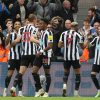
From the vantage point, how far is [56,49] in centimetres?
2022

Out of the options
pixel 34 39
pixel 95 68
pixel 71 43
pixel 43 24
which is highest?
pixel 43 24

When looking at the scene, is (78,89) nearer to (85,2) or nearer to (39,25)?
(39,25)

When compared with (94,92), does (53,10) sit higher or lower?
higher

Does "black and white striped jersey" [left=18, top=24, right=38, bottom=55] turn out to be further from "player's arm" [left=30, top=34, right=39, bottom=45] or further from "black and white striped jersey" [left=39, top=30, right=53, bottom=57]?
"black and white striped jersey" [left=39, top=30, right=53, bottom=57]

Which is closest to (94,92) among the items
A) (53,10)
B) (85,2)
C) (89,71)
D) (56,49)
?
(89,71)

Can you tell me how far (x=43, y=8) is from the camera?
21.0 meters

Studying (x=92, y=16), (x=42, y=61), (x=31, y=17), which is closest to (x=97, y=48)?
(x=42, y=61)

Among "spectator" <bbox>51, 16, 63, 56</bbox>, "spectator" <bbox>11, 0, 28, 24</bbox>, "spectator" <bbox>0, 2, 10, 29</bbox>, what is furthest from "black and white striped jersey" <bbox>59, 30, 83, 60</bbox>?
"spectator" <bbox>0, 2, 10, 29</bbox>

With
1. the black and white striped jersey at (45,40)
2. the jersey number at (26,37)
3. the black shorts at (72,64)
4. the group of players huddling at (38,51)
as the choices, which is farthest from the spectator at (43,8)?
the jersey number at (26,37)

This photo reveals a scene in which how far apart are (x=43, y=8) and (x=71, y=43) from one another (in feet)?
10.5

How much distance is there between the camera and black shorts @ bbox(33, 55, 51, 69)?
17484 mm

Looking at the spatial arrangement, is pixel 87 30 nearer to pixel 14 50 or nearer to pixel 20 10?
pixel 20 10

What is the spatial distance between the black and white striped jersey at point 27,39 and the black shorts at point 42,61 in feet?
0.83

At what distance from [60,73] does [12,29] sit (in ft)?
6.56
